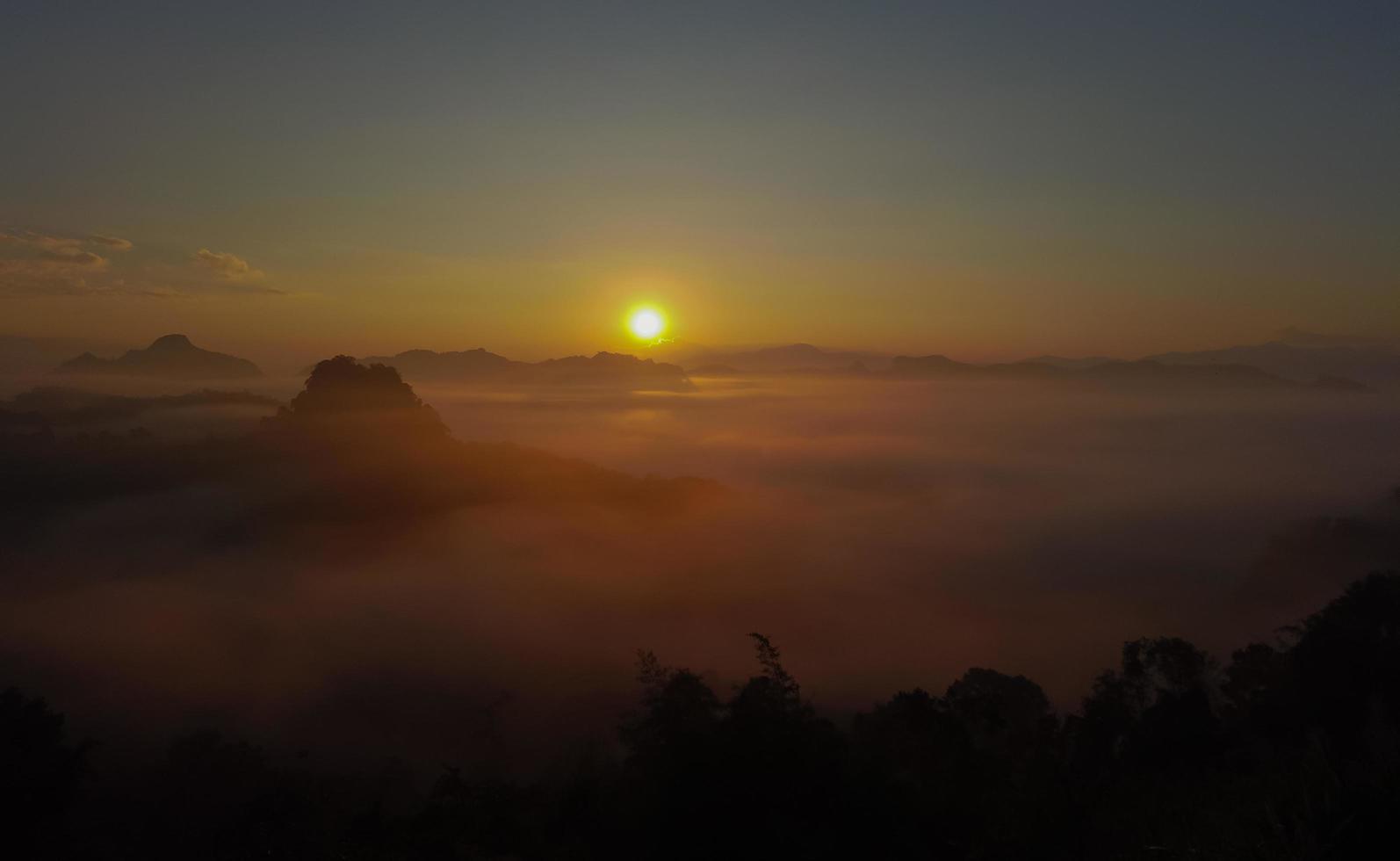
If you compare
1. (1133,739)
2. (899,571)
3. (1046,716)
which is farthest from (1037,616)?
(1133,739)

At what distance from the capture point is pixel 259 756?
2805 cm

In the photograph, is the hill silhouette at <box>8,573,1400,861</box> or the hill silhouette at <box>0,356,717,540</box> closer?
the hill silhouette at <box>8,573,1400,861</box>

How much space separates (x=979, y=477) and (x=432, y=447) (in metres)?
120

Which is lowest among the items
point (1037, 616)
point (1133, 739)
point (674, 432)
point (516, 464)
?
point (1037, 616)

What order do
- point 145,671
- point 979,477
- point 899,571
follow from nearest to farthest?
1. point 145,671
2. point 899,571
3. point 979,477

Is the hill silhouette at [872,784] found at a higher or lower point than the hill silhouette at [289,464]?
lower

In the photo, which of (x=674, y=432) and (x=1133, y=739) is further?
(x=674, y=432)

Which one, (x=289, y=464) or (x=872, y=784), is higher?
(x=289, y=464)

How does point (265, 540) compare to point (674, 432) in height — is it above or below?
below

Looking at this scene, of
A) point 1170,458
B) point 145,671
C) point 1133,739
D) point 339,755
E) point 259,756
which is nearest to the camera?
point 1133,739

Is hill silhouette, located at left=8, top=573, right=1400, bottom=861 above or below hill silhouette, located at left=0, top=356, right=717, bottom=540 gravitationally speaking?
below

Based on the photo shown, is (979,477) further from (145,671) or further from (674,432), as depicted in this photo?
(145,671)

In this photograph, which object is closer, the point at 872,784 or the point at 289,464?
the point at 872,784

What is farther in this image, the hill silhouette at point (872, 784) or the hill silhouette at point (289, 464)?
the hill silhouette at point (289, 464)
